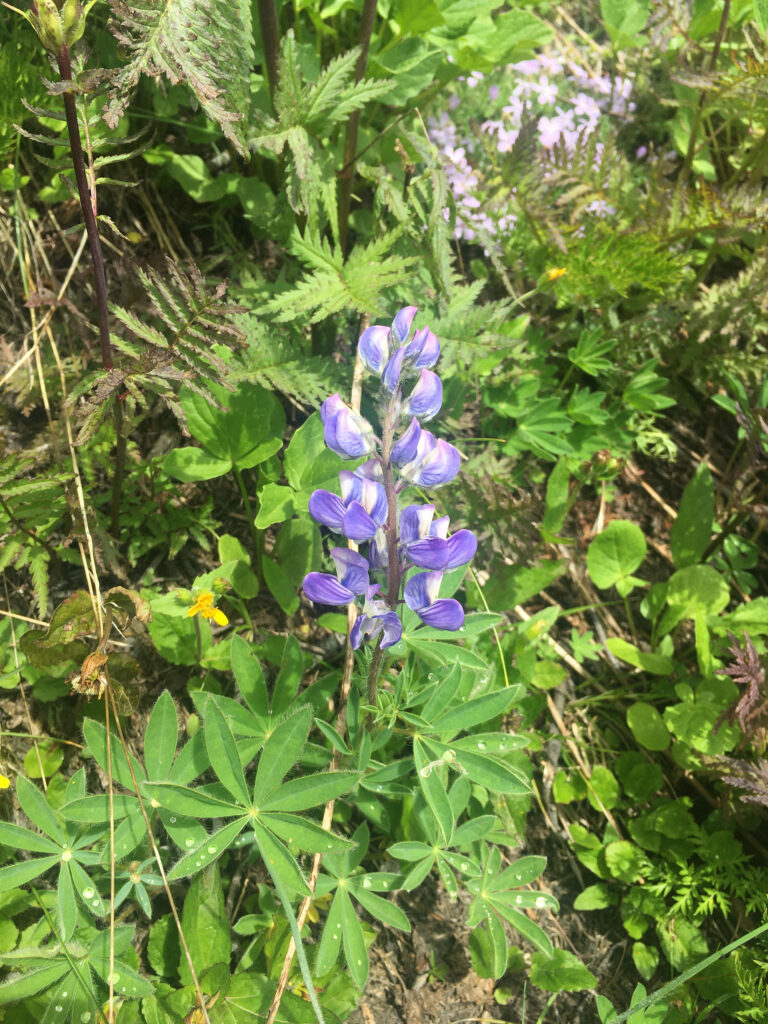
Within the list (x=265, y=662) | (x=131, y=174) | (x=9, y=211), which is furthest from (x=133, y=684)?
(x=131, y=174)

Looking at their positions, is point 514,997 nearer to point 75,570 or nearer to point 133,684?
point 133,684

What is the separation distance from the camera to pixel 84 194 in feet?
5.45

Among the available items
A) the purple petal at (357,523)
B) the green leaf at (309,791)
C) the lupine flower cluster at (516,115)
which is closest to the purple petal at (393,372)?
the purple petal at (357,523)

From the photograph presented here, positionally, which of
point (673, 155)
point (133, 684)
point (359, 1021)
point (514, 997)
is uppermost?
point (673, 155)

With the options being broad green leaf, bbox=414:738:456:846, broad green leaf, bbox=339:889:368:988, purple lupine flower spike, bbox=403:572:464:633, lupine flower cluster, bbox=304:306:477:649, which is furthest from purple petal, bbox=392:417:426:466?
broad green leaf, bbox=339:889:368:988

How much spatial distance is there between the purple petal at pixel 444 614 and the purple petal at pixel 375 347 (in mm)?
483

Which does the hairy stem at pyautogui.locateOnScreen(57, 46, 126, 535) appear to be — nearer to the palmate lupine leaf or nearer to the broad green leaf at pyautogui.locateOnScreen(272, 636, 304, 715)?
the palmate lupine leaf

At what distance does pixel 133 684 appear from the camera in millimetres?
2021

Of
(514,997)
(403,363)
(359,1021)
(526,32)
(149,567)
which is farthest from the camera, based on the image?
(526,32)

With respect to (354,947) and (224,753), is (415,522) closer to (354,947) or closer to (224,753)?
(224,753)

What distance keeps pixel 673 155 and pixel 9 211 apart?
108 inches

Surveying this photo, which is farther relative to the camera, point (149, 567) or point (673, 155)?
point (673, 155)

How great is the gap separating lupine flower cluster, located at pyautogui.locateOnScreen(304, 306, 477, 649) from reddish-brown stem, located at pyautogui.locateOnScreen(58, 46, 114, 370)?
674 mm

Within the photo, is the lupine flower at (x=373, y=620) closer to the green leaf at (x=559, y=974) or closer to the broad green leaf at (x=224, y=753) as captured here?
the broad green leaf at (x=224, y=753)
